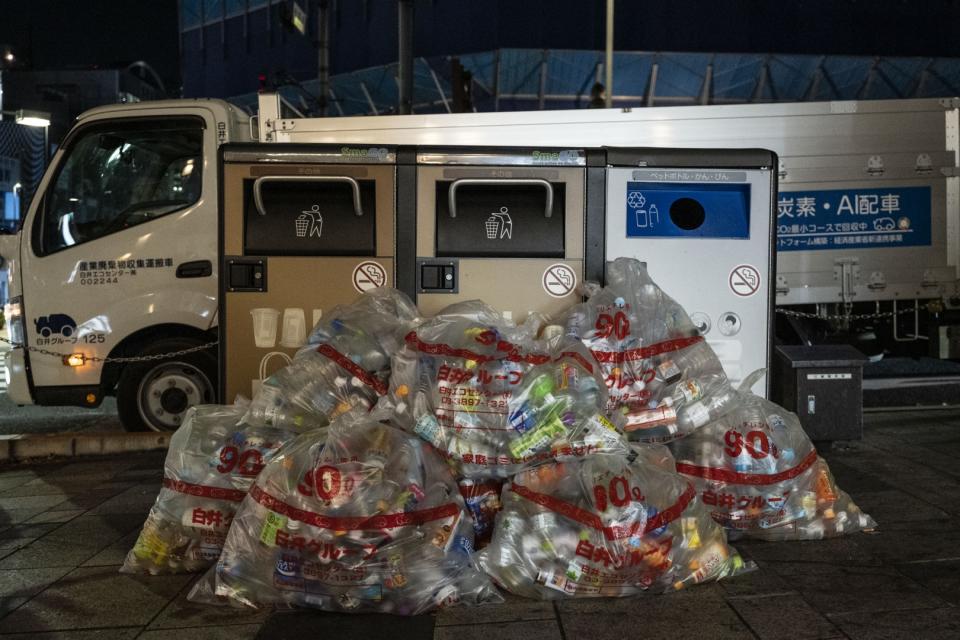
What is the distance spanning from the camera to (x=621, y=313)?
169 inches

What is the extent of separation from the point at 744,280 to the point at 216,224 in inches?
153

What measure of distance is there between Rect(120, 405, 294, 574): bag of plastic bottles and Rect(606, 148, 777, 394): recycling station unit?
2109mm

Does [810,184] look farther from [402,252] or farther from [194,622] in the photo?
[194,622]

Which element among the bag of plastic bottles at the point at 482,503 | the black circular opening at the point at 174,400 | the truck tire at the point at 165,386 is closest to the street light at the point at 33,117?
the truck tire at the point at 165,386

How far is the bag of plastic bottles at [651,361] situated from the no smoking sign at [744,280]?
557 mm

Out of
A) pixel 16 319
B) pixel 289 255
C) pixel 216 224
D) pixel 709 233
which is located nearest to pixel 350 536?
pixel 289 255

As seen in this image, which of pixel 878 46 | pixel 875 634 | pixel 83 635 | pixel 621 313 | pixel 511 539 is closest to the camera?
pixel 875 634

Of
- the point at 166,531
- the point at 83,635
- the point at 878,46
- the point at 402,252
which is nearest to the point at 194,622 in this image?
the point at 83,635

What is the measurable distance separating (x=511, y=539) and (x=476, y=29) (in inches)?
637

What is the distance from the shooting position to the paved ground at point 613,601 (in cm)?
317

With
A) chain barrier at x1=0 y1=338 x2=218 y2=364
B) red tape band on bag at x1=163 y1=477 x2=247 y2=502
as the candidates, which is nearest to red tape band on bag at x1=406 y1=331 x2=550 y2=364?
red tape band on bag at x1=163 y1=477 x2=247 y2=502

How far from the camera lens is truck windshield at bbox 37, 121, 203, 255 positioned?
264 inches

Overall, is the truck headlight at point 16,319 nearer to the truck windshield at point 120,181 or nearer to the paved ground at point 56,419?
the truck windshield at point 120,181

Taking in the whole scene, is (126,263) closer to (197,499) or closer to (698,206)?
(197,499)
